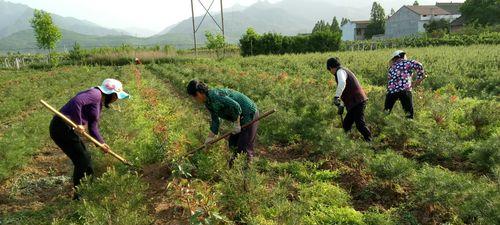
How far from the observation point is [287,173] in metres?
5.88

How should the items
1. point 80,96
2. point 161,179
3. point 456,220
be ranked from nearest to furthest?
point 456,220
point 80,96
point 161,179

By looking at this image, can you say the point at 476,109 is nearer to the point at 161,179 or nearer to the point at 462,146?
the point at 462,146

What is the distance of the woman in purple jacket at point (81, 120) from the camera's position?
15.0ft

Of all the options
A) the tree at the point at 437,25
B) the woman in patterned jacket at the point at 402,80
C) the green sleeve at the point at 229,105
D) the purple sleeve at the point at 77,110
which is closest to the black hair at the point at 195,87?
the green sleeve at the point at 229,105

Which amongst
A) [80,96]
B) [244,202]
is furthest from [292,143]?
[80,96]

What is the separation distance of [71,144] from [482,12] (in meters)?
61.8

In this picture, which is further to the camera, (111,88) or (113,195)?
(111,88)

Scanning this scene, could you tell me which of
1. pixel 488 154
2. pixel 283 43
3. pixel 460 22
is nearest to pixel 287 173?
pixel 488 154

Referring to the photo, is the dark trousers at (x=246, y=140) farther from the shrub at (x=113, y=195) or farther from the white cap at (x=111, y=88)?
the white cap at (x=111, y=88)

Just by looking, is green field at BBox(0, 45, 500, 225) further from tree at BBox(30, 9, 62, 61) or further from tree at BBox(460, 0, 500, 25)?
tree at BBox(460, 0, 500, 25)

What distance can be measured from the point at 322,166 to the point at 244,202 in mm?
2229

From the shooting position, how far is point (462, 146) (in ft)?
19.9

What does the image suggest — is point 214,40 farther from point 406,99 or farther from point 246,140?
point 246,140

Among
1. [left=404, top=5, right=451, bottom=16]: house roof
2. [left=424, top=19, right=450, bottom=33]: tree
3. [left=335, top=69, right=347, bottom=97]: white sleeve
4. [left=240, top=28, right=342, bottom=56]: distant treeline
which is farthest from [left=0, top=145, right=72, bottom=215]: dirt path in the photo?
[left=404, top=5, right=451, bottom=16]: house roof
